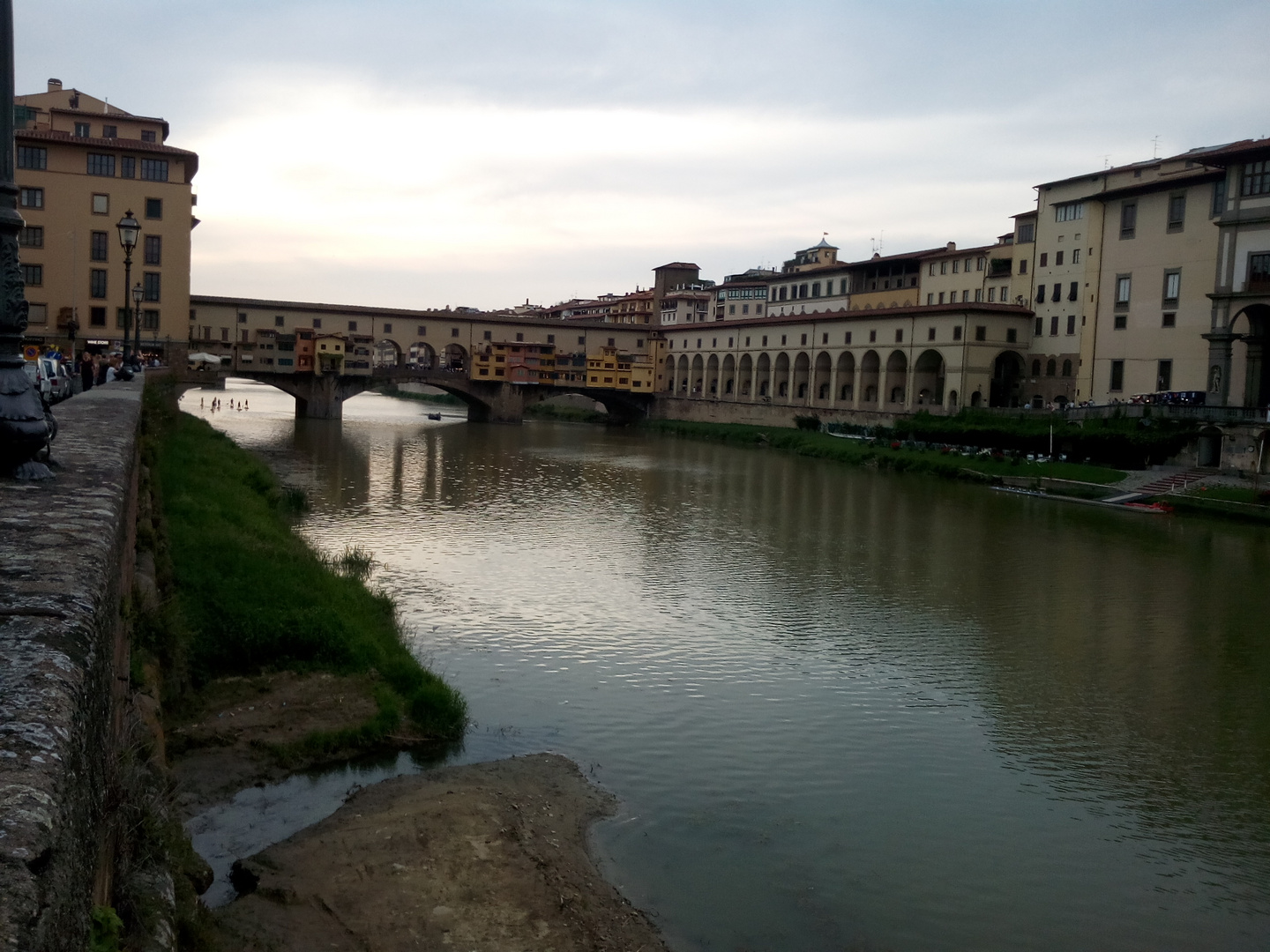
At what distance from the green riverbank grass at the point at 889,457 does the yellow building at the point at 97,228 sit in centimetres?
3085

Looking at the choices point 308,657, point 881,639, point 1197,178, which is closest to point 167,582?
point 308,657

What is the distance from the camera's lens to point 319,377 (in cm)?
6362

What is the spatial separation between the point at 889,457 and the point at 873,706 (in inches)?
1445

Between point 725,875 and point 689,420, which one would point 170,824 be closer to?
point 725,875

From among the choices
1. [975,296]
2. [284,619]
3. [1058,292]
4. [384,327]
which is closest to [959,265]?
[975,296]

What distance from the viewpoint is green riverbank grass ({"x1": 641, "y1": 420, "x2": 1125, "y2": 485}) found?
137ft

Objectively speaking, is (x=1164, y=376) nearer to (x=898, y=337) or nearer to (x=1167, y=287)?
(x=1167, y=287)

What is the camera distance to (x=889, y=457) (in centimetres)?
4891

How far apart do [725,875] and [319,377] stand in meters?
58.9

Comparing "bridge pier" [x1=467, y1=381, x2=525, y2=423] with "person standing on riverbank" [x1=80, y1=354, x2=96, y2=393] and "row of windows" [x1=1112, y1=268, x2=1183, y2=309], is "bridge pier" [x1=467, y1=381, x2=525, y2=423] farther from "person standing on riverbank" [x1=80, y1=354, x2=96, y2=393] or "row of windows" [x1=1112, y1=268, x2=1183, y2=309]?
"person standing on riverbank" [x1=80, y1=354, x2=96, y2=393]

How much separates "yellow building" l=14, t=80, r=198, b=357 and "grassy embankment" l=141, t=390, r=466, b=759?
→ 134 ft

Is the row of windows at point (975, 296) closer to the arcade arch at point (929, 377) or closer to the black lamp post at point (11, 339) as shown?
the arcade arch at point (929, 377)

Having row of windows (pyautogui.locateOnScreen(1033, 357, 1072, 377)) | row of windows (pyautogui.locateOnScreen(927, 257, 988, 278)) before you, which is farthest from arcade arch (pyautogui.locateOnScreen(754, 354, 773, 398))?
row of windows (pyautogui.locateOnScreen(1033, 357, 1072, 377))

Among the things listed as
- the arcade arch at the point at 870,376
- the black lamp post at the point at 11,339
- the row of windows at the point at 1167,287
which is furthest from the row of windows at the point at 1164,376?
the black lamp post at the point at 11,339
